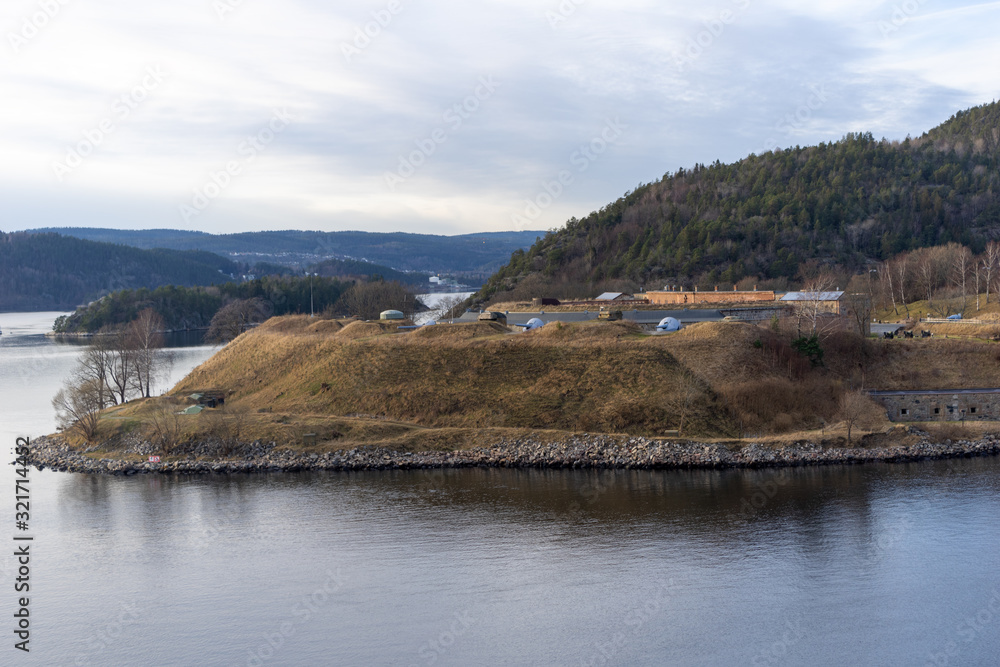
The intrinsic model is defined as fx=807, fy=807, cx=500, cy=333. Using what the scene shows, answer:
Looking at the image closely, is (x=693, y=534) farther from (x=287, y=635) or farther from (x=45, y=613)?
(x=45, y=613)

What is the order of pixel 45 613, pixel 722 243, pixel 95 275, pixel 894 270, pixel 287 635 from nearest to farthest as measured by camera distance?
pixel 287 635
pixel 45 613
pixel 894 270
pixel 722 243
pixel 95 275

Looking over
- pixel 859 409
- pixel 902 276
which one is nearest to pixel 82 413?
pixel 859 409

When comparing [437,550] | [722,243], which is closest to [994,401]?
[437,550]

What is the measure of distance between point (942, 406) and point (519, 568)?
2767 cm

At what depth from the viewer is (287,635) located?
2008 centimetres

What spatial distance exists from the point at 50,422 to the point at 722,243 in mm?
78892

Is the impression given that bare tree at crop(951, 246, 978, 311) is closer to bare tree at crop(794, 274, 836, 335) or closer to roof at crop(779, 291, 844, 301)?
roof at crop(779, 291, 844, 301)

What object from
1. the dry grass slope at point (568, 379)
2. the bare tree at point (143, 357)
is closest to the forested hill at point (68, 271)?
the bare tree at point (143, 357)

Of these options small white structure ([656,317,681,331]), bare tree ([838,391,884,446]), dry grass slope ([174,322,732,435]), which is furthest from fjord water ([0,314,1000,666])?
small white structure ([656,317,681,331])

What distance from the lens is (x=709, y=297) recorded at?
2712 inches

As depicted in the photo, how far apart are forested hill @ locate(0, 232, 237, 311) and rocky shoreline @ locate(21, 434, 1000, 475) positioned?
528 feet

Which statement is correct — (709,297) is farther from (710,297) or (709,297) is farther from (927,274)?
(927,274)

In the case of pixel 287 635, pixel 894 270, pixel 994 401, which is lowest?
pixel 287 635

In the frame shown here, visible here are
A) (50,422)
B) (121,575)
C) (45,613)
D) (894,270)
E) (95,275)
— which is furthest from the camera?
(95,275)
